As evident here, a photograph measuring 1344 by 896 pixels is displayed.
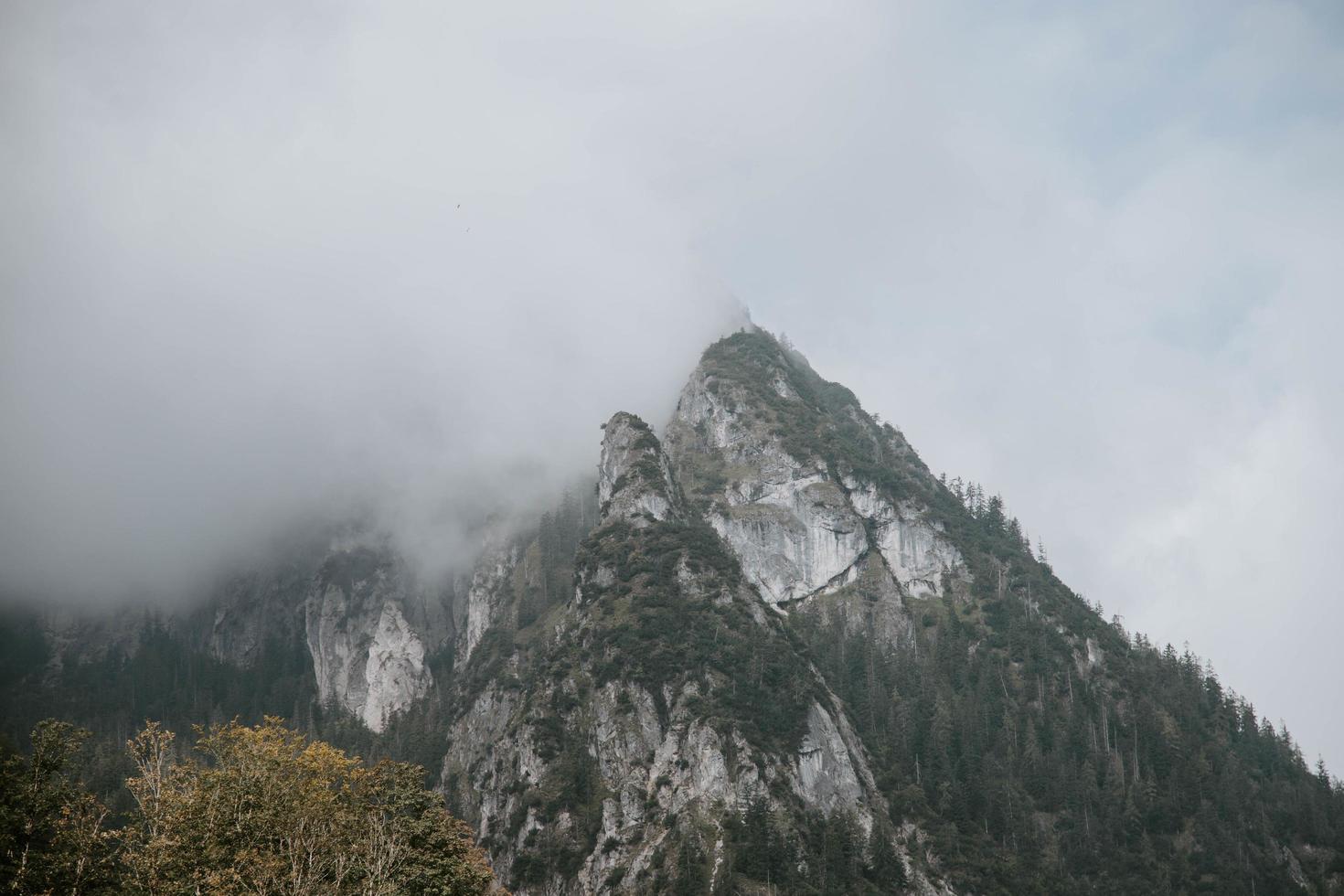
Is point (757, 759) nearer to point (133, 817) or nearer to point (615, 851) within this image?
point (615, 851)

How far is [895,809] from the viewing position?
6973 inches

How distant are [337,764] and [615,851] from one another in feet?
329

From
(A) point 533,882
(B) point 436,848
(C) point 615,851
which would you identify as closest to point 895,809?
(C) point 615,851

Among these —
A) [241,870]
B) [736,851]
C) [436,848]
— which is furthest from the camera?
[736,851]

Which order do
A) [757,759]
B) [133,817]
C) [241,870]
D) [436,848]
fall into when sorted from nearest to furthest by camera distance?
[241,870] < [133,817] < [436,848] < [757,759]

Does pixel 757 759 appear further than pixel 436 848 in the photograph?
Yes

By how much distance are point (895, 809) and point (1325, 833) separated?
85.7 m

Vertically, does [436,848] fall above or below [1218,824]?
below

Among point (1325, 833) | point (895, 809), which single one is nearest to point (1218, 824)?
point (1325, 833)

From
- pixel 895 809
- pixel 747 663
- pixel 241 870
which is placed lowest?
pixel 241 870

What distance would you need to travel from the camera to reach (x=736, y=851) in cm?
14862

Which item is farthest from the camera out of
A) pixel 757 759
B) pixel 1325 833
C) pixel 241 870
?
pixel 1325 833

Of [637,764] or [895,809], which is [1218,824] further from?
[637,764]

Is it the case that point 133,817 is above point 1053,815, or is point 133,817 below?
below
